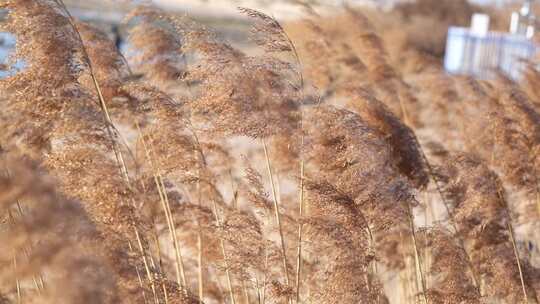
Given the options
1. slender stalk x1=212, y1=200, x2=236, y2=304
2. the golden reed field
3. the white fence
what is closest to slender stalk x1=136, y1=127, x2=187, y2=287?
the golden reed field

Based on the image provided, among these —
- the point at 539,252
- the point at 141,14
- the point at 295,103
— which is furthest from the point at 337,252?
the point at 539,252

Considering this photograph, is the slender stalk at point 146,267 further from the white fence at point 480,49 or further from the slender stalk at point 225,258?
the white fence at point 480,49

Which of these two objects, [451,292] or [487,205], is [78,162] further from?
[487,205]

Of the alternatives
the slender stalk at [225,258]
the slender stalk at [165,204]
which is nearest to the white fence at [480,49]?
the slender stalk at [225,258]

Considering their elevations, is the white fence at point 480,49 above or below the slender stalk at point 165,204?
below

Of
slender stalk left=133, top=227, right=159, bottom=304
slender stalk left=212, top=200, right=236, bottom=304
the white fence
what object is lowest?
the white fence

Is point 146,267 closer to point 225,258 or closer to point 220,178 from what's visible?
point 225,258

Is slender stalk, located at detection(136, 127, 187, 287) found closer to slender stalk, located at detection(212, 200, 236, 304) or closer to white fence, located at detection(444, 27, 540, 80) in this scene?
slender stalk, located at detection(212, 200, 236, 304)

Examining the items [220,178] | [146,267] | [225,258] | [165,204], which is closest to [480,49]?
[220,178]
